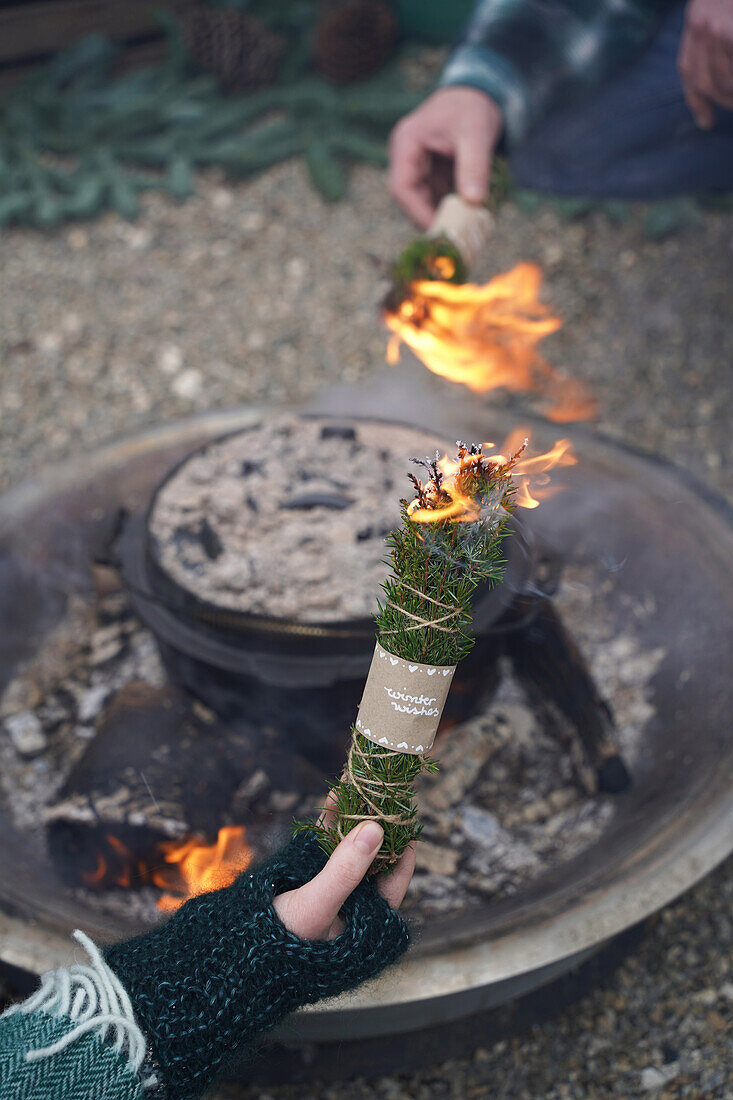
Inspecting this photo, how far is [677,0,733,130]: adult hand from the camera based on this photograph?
222cm

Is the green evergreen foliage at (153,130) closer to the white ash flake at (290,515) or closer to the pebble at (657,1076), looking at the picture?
the white ash flake at (290,515)

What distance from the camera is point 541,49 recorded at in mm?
2662

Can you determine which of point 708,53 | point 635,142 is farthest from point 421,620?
point 635,142

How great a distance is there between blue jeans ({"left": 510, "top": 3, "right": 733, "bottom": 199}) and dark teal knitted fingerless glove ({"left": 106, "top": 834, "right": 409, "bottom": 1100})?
9.26 ft

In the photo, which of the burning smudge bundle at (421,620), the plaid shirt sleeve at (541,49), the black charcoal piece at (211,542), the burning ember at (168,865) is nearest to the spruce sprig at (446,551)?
the burning smudge bundle at (421,620)

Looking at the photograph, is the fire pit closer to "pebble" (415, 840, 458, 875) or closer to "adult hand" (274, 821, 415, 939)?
"pebble" (415, 840, 458, 875)

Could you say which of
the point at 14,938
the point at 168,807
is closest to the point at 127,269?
the point at 168,807

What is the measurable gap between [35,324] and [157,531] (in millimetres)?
3067

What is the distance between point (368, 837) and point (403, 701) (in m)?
0.17

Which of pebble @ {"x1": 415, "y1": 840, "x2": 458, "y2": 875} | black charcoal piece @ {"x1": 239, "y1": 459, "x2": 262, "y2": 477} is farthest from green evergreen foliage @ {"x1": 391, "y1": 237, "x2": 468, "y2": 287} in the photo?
pebble @ {"x1": 415, "y1": 840, "x2": 458, "y2": 875}

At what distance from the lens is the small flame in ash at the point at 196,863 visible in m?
1.39

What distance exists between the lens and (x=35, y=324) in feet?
14.6

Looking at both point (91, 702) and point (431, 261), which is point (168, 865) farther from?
point (431, 261)

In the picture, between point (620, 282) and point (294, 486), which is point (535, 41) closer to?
point (294, 486)
